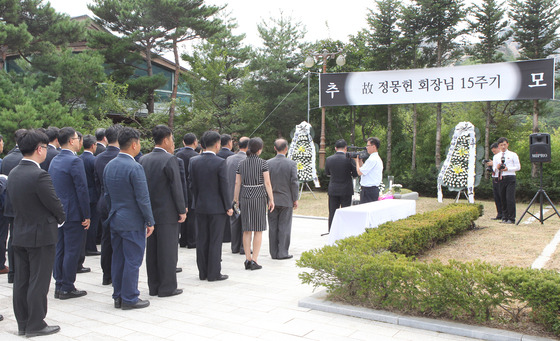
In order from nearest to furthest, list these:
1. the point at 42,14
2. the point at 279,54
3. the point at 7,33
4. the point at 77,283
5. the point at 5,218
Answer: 1. the point at 77,283
2. the point at 5,218
3. the point at 7,33
4. the point at 42,14
5. the point at 279,54

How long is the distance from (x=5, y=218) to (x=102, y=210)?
3.90ft

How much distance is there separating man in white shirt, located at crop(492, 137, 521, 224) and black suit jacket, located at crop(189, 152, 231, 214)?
6.39 m

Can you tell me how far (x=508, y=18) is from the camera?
1639 centimetres

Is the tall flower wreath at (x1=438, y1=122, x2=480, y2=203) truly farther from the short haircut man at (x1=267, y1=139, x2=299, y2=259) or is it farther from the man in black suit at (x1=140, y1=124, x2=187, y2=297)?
the man in black suit at (x1=140, y1=124, x2=187, y2=297)

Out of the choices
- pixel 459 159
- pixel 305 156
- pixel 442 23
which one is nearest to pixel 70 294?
pixel 305 156

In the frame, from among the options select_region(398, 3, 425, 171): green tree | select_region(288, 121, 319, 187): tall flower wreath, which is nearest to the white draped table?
select_region(288, 121, 319, 187): tall flower wreath

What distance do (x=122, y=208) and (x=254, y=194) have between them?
1960 millimetres

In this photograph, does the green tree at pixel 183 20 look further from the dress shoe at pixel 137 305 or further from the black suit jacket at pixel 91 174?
the dress shoe at pixel 137 305

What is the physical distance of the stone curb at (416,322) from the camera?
11.4ft

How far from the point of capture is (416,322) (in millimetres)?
3771

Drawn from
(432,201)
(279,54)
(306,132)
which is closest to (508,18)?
(432,201)

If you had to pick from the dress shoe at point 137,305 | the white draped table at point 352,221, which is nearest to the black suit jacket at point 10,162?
the dress shoe at point 137,305

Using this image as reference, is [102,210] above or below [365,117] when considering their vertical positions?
below

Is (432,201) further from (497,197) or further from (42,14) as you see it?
(42,14)
